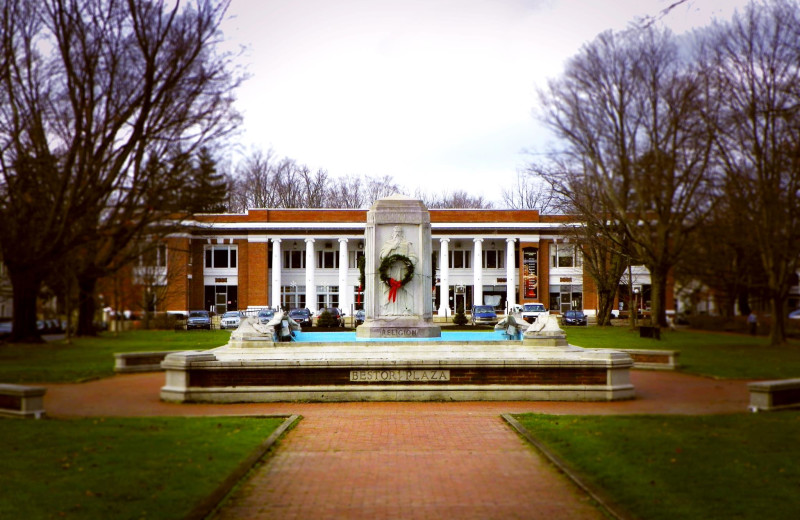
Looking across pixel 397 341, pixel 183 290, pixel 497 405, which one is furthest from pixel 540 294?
pixel 497 405

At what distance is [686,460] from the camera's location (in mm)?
10398

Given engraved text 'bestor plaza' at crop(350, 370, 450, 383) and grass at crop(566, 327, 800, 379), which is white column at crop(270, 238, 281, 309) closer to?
grass at crop(566, 327, 800, 379)

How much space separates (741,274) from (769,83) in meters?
4.02

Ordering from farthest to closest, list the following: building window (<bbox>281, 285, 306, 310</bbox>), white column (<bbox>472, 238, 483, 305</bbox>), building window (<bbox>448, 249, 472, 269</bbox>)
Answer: building window (<bbox>448, 249, 472, 269</bbox>) → building window (<bbox>281, 285, 306, 310</bbox>) → white column (<bbox>472, 238, 483, 305</bbox>)

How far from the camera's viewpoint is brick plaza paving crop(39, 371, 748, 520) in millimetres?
8500

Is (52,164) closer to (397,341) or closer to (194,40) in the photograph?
(194,40)

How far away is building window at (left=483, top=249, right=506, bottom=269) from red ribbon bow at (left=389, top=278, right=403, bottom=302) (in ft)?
182

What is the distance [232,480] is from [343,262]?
66975mm

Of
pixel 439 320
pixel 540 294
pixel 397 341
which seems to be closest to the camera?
pixel 397 341

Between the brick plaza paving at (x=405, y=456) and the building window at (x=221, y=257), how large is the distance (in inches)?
2267

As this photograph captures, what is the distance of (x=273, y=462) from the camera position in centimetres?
1066

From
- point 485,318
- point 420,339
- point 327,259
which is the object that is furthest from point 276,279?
point 420,339

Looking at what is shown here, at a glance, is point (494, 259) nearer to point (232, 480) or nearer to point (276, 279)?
point (276, 279)

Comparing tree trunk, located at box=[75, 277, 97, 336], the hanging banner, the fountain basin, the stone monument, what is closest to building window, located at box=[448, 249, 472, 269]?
the hanging banner
